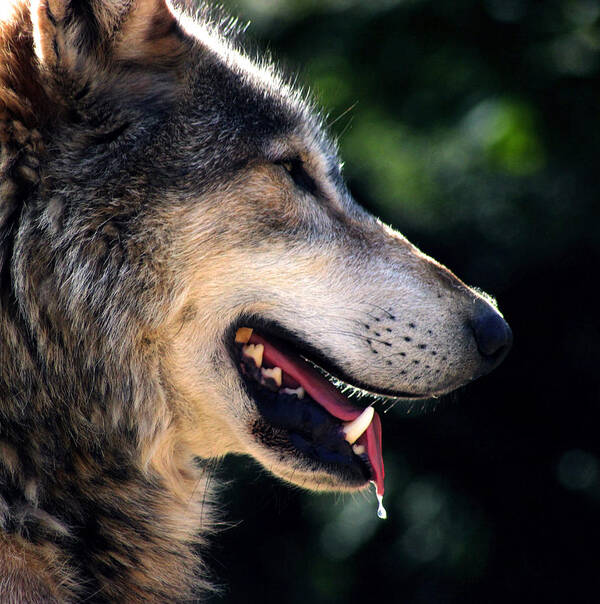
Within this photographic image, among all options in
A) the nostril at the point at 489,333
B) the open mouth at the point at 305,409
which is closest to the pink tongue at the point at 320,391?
the open mouth at the point at 305,409

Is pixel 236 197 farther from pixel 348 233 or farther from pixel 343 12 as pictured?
pixel 343 12

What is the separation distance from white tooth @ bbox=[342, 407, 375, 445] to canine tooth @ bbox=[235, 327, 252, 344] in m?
0.40

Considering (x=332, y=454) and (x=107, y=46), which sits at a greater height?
(x=107, y=46)

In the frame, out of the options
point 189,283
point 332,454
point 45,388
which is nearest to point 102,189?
point 189,283

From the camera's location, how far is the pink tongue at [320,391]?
9.17 ft

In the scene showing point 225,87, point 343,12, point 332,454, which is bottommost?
point 332,454

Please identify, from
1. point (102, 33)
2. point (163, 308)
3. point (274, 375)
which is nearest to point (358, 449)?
point (274, 375)

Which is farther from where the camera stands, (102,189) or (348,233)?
(348,233)

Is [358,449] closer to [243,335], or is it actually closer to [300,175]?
[243,335]

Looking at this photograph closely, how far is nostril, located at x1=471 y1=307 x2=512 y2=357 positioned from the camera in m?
2.83

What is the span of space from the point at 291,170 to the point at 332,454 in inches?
35.1

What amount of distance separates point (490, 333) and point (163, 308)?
3.27 feet

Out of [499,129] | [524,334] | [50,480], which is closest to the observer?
[50,480]

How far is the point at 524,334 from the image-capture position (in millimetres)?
5094
